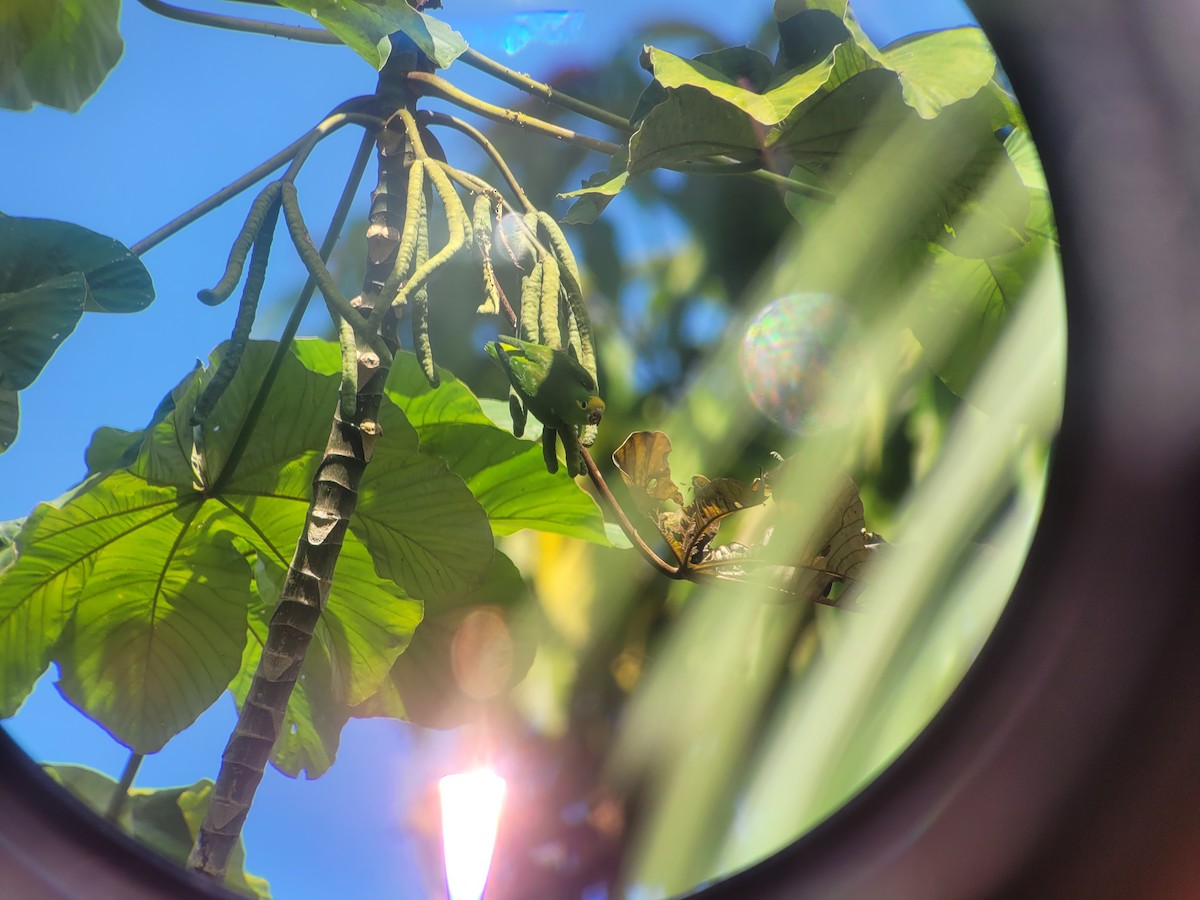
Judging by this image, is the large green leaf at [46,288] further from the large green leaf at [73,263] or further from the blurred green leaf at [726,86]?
the blurred green leaf at [726,86]

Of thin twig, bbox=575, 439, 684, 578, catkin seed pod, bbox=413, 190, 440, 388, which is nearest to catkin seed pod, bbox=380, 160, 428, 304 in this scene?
catkin seed pod, bbox=413, 190, 440, 388

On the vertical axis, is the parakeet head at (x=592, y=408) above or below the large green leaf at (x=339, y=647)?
above

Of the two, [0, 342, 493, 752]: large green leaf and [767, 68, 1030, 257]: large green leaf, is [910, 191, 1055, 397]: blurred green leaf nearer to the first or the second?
[767, 68, 1030, 257]: large green leaf

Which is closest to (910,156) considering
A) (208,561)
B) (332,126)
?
(332,126)

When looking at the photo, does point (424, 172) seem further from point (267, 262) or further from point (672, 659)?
point (672, 659)

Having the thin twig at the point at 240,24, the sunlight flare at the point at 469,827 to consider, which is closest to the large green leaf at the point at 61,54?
the thin twig at the point at 240,24

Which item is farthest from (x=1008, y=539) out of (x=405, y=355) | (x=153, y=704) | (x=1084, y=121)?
(x=153, y=704)
